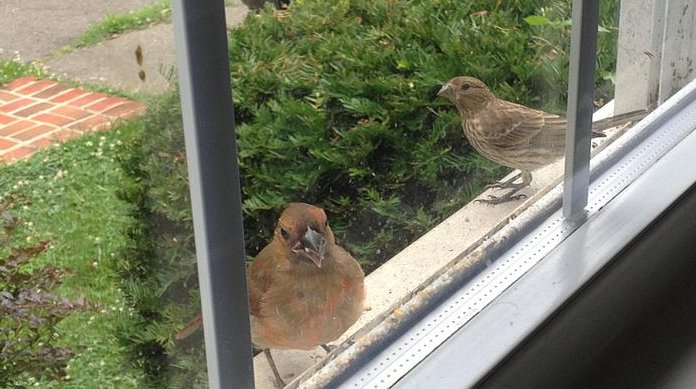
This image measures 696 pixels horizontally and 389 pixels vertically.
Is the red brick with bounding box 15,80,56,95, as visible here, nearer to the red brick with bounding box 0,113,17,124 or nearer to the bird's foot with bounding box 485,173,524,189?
the red brick with bounding box 0,113,17,124

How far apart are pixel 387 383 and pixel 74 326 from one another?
386 millimetres

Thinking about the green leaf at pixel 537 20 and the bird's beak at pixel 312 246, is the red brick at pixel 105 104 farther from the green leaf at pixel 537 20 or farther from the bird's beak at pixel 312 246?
the green leaf at pixel 537 20

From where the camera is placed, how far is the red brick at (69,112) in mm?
926

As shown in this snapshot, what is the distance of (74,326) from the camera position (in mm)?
977

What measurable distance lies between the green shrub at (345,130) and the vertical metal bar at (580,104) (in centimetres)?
4

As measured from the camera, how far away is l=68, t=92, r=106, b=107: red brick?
3.03 feet

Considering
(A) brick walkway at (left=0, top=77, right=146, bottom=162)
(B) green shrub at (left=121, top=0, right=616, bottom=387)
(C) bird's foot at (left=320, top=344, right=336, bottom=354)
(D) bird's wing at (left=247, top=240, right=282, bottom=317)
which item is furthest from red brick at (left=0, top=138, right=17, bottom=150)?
(C) bird's foot at (left=320, top=344, right=336, bottom=354)

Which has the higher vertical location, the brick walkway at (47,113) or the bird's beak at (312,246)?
the brick walkway at (47,113)

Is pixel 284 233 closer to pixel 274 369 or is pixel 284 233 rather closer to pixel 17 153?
pixel 274 369

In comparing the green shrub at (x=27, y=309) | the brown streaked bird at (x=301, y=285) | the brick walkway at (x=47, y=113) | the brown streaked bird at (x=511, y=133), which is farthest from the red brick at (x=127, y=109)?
the brown streaked bird at (x=511, y=133)

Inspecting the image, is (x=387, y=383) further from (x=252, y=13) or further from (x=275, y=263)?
(x=252, y=13)

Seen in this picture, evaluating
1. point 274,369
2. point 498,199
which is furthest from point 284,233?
point 498,199

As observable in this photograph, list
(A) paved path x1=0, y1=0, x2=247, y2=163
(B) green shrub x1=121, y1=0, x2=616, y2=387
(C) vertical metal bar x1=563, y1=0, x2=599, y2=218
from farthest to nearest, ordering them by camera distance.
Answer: (C) vertical metal bar x1=563, y1=0, x2=599, y2=218
(B) green shrub x1=121, y1=0, x2=616, y2=387
(A) paved path x1=0, y1=0, x2=247, y2=163

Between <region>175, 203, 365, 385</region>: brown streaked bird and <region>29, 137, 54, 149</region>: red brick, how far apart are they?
0.25 m
